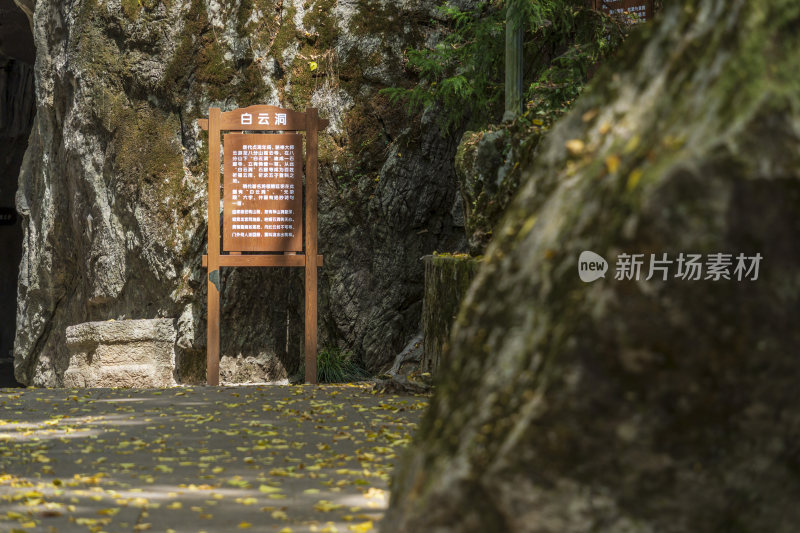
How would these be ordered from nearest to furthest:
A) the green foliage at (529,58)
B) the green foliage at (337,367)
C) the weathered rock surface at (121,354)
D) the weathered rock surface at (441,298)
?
the weathered rock surface at (441,298) < the green foliage at (529,58) < the weathered rock surface at (121,354) < the green foliage at (337,367)

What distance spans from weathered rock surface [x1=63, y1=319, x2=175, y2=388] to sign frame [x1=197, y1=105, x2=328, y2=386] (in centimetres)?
186

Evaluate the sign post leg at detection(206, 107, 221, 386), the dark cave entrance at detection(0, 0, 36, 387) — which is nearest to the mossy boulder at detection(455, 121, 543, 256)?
the sign post leg at detection(206, 107, 221, 386)

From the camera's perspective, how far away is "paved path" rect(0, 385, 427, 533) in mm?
3303

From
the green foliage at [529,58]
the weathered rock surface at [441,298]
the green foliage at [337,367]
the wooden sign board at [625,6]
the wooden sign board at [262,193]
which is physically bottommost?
the green foliage at [337,367]

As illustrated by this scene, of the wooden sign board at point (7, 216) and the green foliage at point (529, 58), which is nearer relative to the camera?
the green foliage at point (529, 58)

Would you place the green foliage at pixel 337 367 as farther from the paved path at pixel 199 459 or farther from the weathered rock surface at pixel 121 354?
the paved path at pixel 199 459

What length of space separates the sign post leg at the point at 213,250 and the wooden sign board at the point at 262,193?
113mm

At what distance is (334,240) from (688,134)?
8.70 meters

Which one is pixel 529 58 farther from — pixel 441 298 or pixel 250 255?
pixel 250 255

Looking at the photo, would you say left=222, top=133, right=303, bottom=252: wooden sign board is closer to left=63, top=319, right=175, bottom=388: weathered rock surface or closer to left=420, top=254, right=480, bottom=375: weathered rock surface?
left=420, top=254, right=480, bottom=375: weathered rock surface

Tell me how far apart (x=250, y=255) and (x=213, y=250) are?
1.28 feet

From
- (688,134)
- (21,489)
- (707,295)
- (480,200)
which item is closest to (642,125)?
(688,134)

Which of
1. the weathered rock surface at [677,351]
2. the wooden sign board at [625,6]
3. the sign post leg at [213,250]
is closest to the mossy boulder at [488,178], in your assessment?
the sign post leg at [213,250]

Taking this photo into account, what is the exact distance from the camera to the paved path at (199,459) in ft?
10.8
